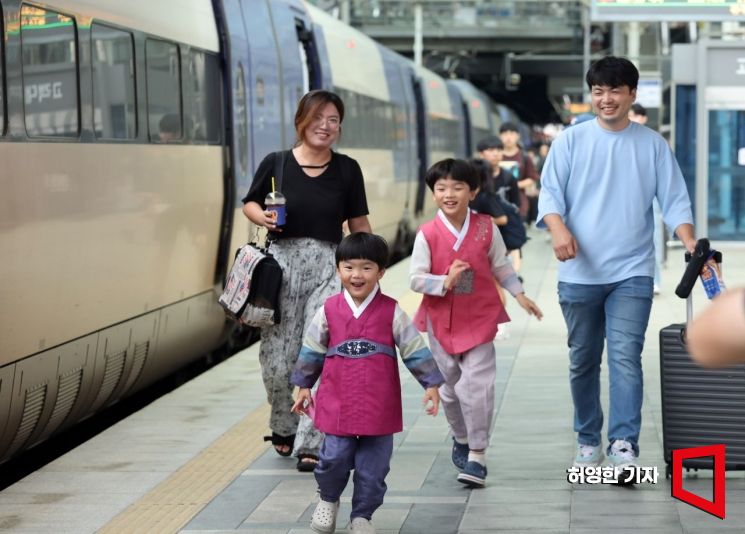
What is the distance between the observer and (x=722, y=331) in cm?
195

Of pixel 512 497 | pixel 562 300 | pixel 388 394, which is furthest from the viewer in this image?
pixel 562 300

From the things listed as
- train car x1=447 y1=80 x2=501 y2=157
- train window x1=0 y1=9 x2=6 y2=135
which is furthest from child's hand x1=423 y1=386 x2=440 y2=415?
train car x1=447 y1=80 x2=501 y2=157

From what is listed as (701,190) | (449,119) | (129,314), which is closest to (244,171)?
(129,314)

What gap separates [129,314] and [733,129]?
10779mm

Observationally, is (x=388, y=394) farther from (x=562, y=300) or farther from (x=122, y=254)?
(x=122, y=254)

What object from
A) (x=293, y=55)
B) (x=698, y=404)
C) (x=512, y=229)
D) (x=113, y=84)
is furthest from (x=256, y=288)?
(x=293, y=55)

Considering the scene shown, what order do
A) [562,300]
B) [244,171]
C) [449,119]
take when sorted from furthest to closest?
[449,119] → [244,171] → [562,300]

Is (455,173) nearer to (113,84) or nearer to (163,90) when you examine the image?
(113,84)

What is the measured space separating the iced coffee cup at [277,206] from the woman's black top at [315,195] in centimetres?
12

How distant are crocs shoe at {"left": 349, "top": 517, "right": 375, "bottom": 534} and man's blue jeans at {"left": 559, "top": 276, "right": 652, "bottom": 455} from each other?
55.4 inches

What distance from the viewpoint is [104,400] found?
8.34 m

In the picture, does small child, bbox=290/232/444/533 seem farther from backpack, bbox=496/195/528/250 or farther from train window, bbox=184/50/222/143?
backpack, bbox=496/195/528/250

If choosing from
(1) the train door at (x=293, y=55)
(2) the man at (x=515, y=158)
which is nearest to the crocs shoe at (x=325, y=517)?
(1) the train door at (x=293, y=55)
